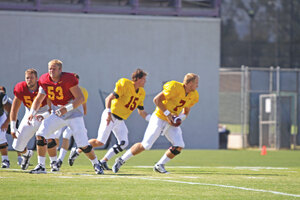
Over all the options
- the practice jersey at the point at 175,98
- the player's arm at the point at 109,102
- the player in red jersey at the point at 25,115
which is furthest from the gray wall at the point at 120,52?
the practice jersey at the point at 175,98

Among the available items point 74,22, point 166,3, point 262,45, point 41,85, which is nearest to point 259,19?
point 262,45

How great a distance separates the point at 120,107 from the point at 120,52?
12935mm

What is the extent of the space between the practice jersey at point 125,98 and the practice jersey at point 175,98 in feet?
2.06

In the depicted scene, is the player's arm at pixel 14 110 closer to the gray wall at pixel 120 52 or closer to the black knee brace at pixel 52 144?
the black knee brace at pixel 52 144

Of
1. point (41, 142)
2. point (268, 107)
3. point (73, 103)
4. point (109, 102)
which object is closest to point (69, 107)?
point (73, 103)

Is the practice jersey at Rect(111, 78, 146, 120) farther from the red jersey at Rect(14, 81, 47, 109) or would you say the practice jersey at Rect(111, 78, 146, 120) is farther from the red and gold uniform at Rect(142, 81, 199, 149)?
the red jersey at Rect(14, 81, 47, 109)

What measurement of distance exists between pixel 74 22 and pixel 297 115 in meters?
9.49

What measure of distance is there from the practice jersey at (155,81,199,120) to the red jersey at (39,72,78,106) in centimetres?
193

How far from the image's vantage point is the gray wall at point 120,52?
2534 cm

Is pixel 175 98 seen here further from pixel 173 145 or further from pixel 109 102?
pixel 109 102

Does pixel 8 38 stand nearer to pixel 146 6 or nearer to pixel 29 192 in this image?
pixel 146 6

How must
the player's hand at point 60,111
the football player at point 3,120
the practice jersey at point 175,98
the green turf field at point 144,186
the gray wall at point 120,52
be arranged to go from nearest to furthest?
the green turf field at point 144,186
the player's hand at point 60,111
the practice jersey at point 175,98
the football player at point 3,120
the gray wall at point 120,52

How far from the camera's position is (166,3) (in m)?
28.6

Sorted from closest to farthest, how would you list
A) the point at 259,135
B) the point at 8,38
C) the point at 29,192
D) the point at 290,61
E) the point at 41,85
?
the point at 29,192, the point at 41,85, the point at 8,38, the point at 259,135, the point at 290,61
